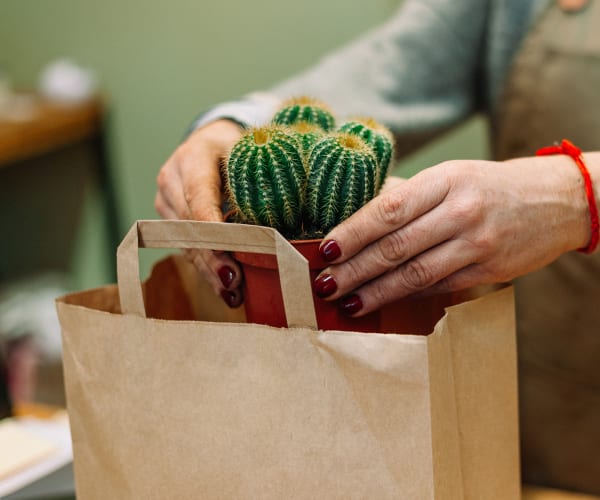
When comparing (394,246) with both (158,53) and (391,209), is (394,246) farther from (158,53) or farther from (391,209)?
(158,53)

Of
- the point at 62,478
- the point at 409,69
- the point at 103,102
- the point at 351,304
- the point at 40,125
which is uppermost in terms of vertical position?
the point at 103,102

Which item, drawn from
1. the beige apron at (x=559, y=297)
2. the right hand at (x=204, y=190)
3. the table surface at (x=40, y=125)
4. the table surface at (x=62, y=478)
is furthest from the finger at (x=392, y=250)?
the table surface at (x=40, y=125)

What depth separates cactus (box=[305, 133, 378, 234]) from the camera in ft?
1.79

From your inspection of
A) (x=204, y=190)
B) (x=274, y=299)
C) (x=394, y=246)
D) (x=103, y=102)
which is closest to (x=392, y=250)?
(x=394, y=246)

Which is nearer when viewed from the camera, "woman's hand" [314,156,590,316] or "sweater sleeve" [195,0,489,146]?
"woman's hand" [314,156,590,316]

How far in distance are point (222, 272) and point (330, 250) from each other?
0.40ft

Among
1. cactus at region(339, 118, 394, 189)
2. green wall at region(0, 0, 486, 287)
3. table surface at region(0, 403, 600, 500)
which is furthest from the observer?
green wall at region(0, 0, 486, 287)

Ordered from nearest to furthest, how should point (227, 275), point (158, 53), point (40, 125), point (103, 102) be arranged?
point (227, 275) < point (40, 125) < point (158, 53) < point (103, 102)

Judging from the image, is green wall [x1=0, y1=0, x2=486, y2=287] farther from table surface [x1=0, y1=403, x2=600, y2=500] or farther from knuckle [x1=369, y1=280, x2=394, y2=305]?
knuckle [x1=369, y1=280, x2=394, y2=305]

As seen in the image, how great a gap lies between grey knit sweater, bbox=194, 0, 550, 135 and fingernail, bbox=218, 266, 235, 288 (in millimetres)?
435

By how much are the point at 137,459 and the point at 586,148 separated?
694 mm

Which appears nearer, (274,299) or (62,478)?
(274,299)

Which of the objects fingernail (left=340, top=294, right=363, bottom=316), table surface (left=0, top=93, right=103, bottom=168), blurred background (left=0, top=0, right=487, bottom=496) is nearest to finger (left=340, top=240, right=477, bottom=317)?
fingernail (left=340, top=294, right=363, bottom=316)

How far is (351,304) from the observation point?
567mm
